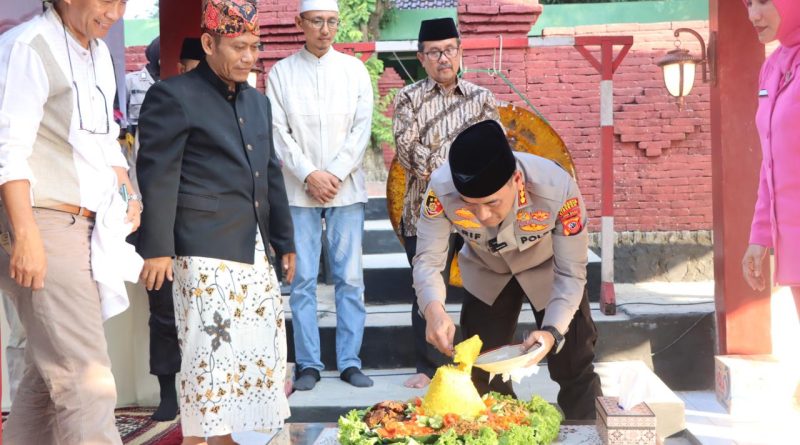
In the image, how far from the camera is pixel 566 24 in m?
11.9

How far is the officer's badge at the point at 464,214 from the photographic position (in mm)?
3308

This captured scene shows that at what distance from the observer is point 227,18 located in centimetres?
343

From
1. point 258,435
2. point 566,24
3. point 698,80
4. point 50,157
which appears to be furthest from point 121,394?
point 566,24

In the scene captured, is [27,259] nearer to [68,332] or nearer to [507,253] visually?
[68,332]

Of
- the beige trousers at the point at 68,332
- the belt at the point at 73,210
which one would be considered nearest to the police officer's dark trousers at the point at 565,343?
the beige trousers at the point at 68,332

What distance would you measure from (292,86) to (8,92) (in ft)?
8.67

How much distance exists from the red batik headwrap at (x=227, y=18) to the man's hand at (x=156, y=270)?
0.87 metres

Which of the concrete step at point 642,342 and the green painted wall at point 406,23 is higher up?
the green painted wall at point 406,23

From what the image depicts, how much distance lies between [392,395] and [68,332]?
8.00 feet

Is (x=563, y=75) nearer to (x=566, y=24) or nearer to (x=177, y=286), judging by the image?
(x=566, y=24)

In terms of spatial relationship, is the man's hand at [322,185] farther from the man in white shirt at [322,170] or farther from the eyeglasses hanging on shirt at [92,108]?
the eyeglasses hanging on shirt at [92,108]

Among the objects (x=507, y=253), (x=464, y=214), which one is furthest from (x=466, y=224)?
(x=507, y=253)

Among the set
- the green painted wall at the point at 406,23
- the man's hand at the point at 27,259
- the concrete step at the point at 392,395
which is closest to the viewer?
the man's hand at the point at 27,259

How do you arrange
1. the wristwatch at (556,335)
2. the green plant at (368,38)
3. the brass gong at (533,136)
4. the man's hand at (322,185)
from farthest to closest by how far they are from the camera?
the green plant at (368,38), the brass gong at (533,136), the man's hand at (322,185), the wristwatch at (556,335)
